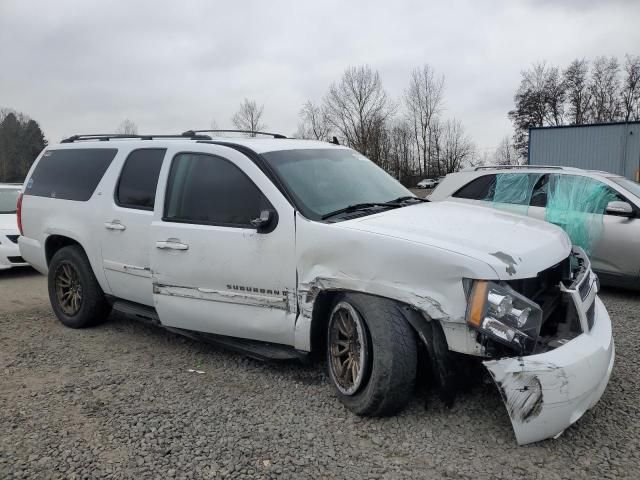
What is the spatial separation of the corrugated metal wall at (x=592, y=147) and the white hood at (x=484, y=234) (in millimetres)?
23878

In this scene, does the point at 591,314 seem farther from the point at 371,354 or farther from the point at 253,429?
the point at 253,429

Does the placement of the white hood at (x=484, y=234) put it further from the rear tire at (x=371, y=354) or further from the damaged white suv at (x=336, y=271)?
the rear tire at (x=371, y=354)

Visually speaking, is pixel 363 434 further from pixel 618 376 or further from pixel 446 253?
pixel 618 376

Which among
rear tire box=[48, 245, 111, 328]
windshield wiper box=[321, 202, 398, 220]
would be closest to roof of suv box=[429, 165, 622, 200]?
windshield wiper box=[321, 202, 398, 220]

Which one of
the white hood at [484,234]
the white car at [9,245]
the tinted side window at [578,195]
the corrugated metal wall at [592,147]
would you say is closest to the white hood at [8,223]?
the white car at [9,245]

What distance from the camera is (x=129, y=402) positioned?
11.4 feet

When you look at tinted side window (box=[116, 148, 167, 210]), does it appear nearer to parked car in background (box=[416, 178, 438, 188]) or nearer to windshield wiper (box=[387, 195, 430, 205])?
windshield wiper (box=[387, 195, 430, 205])

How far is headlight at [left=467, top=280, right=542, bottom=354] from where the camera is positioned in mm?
2670

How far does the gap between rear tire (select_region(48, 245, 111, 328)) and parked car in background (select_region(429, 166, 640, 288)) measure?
4.74 m

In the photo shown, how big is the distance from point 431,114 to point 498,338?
204 feet

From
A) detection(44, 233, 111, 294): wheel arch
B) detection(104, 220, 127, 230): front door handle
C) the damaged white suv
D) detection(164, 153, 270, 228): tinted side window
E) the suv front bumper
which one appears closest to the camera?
the suv front bumper

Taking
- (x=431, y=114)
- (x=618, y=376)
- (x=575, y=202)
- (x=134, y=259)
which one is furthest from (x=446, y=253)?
(x=431, y=114)

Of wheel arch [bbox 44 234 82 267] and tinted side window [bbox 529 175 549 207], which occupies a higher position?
tinted side window [bbox 529 175 549 207]

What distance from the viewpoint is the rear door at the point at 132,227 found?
4.34 metres
